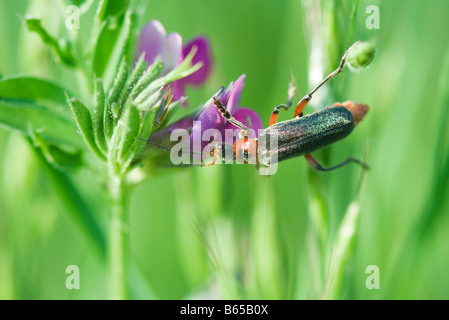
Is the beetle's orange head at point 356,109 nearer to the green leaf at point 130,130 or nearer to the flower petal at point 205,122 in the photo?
the flower petal at point 205,122

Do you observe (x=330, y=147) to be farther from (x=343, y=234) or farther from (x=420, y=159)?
(x=420, y=159)

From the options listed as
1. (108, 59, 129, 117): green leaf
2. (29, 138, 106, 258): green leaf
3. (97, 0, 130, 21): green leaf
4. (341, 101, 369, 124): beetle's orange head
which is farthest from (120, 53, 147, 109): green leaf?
(341, 101, 369, 124): beetle's orange head

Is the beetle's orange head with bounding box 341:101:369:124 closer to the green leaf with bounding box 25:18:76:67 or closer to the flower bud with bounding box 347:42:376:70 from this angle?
the flower bud with bounding box 347:42:376:70

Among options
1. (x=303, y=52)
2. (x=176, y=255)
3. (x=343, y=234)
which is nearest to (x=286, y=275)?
(x=343, y=234)

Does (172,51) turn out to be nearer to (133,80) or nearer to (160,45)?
(160,45)

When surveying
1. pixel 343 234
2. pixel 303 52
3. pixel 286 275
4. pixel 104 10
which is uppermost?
pixel 303 52

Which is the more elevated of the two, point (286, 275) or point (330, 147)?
point (330, 147)

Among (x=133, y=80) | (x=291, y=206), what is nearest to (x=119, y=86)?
(x=133, y=80)

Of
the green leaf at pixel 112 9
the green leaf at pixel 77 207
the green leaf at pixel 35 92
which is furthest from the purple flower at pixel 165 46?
the green leaf at pixel 77 207
